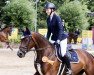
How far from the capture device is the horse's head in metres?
9.52

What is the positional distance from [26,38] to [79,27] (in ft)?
147

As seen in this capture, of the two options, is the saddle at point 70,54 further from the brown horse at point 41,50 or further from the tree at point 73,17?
the tree at point 73,17

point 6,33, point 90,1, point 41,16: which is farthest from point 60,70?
point 90,1

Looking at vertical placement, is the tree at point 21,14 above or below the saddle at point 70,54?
below

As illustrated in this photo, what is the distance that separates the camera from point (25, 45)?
31.4ft

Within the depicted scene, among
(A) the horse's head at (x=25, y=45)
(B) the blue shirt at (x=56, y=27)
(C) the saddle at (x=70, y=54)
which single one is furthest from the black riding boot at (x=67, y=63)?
(A) the horse's head at (x=25, y=45)

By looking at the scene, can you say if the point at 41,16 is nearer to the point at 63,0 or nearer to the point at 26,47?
the point at 63,0

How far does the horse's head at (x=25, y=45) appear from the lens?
31.2ft

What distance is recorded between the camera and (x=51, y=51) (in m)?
10.0

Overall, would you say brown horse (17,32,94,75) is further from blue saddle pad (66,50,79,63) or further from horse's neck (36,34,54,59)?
blue saddle pad (66,50,79,63)

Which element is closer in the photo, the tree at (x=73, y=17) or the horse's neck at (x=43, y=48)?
the horse's neck at (x=43, y=48)

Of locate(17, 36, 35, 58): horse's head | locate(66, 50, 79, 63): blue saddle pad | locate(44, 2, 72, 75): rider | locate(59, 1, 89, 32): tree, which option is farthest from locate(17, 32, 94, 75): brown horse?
locate(59, 1, 89, 32): tree

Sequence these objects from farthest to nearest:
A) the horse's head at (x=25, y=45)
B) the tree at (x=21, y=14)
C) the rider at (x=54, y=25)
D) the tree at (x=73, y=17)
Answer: the tree at (x=73, y=17), the tree at (x=21, y=14), the rider at (x=54, y=25), the horse's head at (x=25, y=45)

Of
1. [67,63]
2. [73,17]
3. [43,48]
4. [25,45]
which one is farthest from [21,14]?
[25,45]
